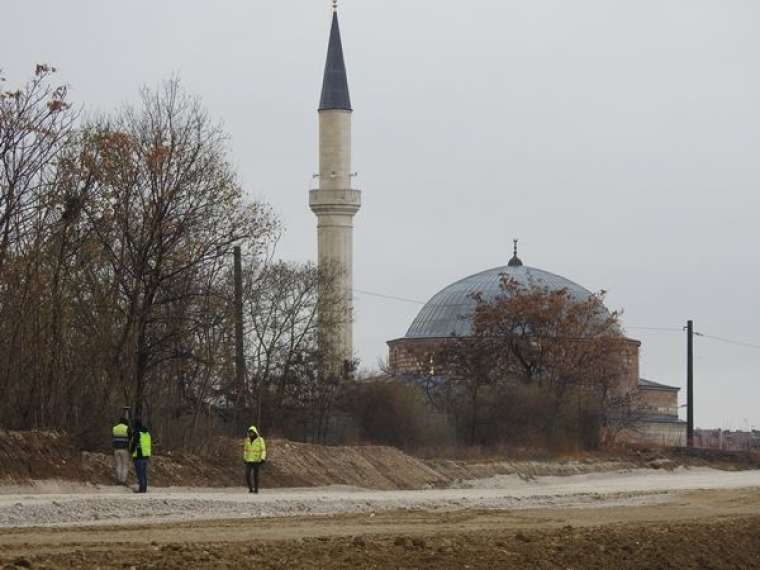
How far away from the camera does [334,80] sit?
259ft

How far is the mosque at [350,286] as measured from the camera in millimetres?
77850

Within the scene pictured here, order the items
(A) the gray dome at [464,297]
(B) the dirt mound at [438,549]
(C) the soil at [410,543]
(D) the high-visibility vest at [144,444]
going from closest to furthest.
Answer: (B) the dirt mound at [438,549], (C) the soil at [410,543], (D) the high-visibility vest at [144,444], (A) the gray dome at [464,297]

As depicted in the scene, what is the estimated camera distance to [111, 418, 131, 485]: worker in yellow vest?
1368 inches

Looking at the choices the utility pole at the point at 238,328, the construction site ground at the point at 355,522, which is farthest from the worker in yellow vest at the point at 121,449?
the utility pole at the point at 238,328

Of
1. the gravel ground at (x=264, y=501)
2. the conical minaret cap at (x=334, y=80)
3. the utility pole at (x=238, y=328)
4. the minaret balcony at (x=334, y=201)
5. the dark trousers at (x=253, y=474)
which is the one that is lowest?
the gravel ground at (x=264, y=501)

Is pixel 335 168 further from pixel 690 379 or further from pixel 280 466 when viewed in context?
pixel 280 466

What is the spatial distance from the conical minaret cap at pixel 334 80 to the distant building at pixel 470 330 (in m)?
11.8

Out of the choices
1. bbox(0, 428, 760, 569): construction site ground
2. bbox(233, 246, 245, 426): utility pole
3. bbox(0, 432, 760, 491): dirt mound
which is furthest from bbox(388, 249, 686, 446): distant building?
bbox(0, 428, 760, 569): construction site ground

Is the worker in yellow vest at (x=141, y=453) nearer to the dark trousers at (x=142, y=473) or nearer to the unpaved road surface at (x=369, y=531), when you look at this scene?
the dark trousers at (x=142, y=473)

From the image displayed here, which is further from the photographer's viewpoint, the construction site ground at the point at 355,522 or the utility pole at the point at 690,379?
the utility pole at the point at 690,379

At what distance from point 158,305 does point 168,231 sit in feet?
5.71

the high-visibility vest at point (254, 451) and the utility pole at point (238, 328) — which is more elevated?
the utility pole at point (238, 328)

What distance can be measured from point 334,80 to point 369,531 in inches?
2121

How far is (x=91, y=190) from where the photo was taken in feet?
135
